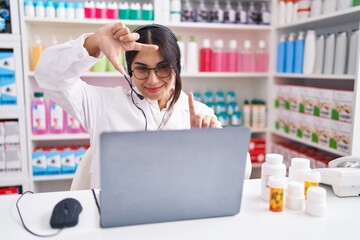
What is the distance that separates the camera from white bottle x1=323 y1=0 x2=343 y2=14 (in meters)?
2.02

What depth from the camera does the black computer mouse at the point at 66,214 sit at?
2.49ft

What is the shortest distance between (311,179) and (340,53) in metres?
1.34

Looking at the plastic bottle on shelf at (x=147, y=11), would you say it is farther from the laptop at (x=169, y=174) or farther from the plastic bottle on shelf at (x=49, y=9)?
the laptop at (x=169, y=174)

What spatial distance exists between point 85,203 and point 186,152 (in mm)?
360

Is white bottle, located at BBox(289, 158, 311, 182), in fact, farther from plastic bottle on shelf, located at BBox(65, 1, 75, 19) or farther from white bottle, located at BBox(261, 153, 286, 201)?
plastic bottle on shelf, located at BBox(65, 1, 75, 19)

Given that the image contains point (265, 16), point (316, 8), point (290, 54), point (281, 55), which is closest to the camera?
point (316, 8)

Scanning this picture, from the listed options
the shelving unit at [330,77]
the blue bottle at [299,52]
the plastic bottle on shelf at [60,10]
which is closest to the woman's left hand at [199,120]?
the shelving unit at [330,77]

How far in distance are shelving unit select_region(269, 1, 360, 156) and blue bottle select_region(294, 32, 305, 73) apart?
0.19 feet

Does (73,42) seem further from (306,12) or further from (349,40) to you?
(306,12)

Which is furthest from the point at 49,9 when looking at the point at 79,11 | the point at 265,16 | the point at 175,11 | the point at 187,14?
the point at 265,16

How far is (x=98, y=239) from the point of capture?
715 mm

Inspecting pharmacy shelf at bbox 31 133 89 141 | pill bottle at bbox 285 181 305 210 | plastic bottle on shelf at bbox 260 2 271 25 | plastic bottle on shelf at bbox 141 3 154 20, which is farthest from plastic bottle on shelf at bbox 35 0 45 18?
pill bottle at bbox 285 181 305 210

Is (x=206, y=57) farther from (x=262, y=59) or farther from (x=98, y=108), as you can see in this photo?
(x=98, y=108)

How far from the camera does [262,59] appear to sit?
270cm
